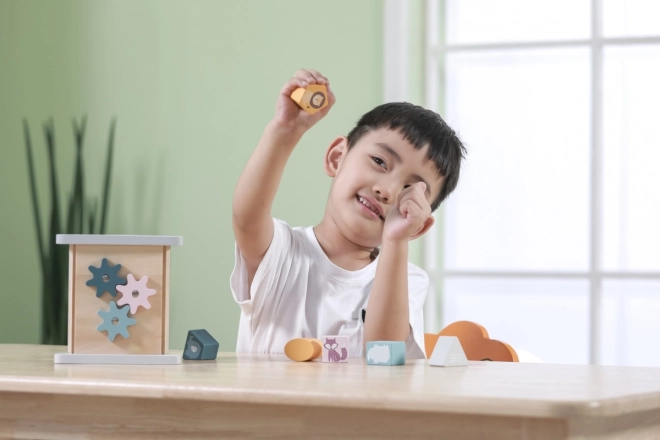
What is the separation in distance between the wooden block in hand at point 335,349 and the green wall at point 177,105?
4.70ft

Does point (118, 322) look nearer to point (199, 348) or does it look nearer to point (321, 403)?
point (199, 348)

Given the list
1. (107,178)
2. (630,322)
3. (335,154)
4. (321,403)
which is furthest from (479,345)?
(107,178)

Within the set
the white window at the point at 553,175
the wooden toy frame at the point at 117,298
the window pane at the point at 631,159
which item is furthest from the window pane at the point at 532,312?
the wooden toy frame at the point at 117,298

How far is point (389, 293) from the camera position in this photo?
117 cm

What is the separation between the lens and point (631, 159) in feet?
7.95

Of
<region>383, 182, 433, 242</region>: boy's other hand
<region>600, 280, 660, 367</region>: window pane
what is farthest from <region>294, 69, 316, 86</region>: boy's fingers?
<region>600, 280, 660, 367</region>: window pane

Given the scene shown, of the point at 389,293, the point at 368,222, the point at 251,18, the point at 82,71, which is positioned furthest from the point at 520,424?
the point at 82,71

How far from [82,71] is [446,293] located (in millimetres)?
1383

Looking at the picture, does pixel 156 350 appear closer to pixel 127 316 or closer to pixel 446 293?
pixel 127 316

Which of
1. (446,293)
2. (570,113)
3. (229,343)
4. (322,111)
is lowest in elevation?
(229,343)

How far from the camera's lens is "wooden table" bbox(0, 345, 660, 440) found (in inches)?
23.8

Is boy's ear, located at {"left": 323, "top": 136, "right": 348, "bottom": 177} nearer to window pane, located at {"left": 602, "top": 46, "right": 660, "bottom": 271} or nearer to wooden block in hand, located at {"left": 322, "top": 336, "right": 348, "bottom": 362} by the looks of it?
wooden block in hand, located at {"left": 322, "top": 336, "right": 348, "bottom": 362}

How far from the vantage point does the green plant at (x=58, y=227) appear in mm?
2518

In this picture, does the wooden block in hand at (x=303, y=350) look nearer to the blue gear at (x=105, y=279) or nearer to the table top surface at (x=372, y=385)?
the table top surface at (x=372, y=385)
